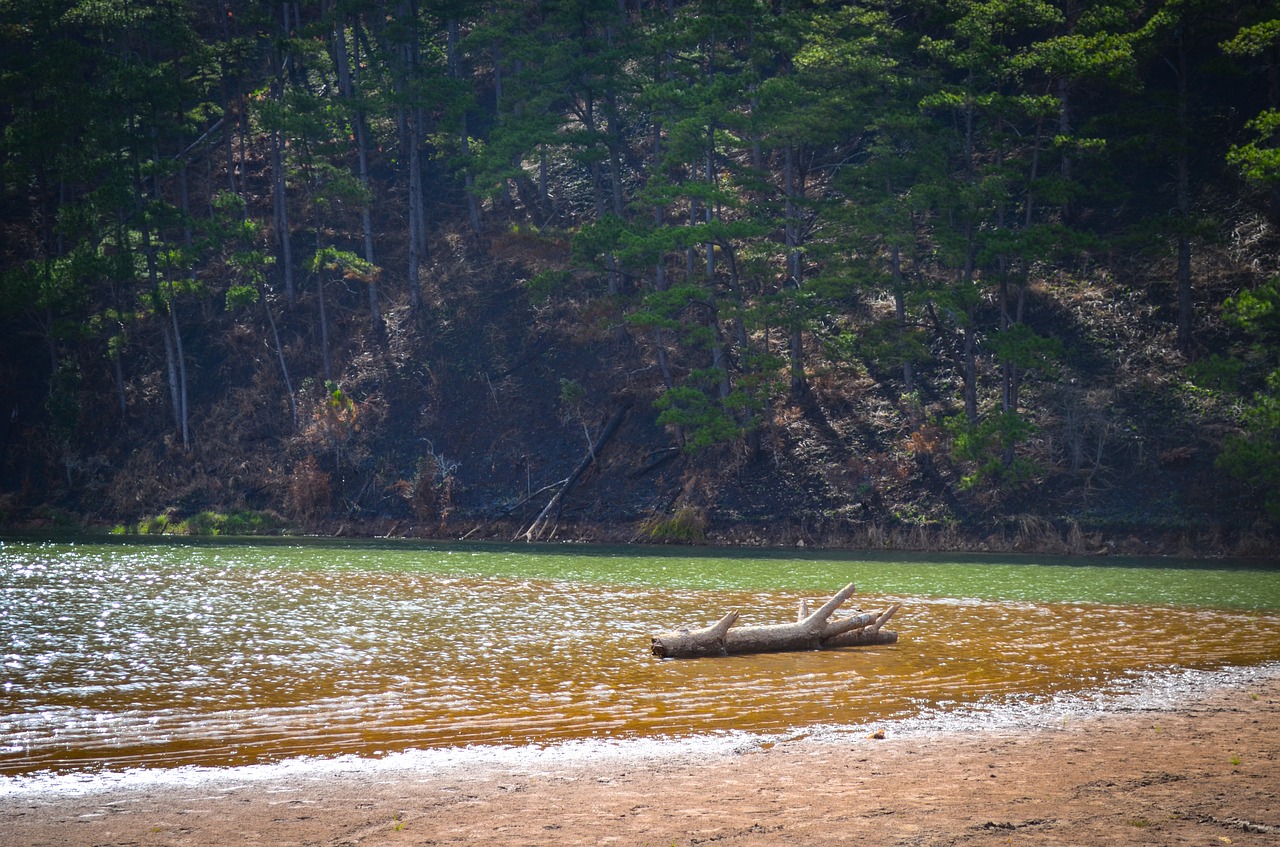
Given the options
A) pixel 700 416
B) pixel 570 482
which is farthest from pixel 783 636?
pixel 570 482

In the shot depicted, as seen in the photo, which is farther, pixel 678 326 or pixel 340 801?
pixel 678 326

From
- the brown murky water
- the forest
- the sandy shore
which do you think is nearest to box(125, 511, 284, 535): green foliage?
the forest

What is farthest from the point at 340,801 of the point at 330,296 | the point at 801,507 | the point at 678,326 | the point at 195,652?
the point at 330,296

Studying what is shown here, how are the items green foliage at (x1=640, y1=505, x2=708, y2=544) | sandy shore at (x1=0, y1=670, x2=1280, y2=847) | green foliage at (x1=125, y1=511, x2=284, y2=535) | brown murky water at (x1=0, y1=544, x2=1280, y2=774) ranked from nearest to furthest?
sandy shore at (x1=0, y1=670, x2=1280, y2=847) < brown murky water at (x1=0, y1=544, x2=1280, y2=774) < green foliage at (x1=640, y1=505, x2=708, y2=544) < green foliage at (x1=125, y1=511, x2=284, y2=535)

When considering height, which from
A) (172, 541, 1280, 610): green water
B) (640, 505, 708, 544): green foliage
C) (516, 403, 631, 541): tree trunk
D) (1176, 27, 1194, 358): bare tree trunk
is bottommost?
(172, 541, 1280, 610): green water

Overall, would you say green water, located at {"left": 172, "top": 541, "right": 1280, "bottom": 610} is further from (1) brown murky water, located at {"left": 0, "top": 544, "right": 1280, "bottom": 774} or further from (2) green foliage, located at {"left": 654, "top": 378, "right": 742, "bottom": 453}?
(2) green foliage, located at {"left": 654, "top": 378, "right": 742, "bottom": 453}

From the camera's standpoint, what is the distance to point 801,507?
32.0m

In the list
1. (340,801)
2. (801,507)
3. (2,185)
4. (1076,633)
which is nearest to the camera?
(340,801)

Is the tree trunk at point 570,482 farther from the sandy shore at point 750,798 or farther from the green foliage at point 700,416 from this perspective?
the sandy shore at point 750,798

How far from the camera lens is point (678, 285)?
35.1m

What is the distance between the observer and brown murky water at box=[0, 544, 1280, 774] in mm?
9047

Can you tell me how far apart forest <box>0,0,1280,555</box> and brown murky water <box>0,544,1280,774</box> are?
1040 cm

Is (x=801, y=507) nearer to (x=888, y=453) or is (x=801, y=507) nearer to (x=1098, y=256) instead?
(x=888, y=453)

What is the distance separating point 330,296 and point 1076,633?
125 ft
